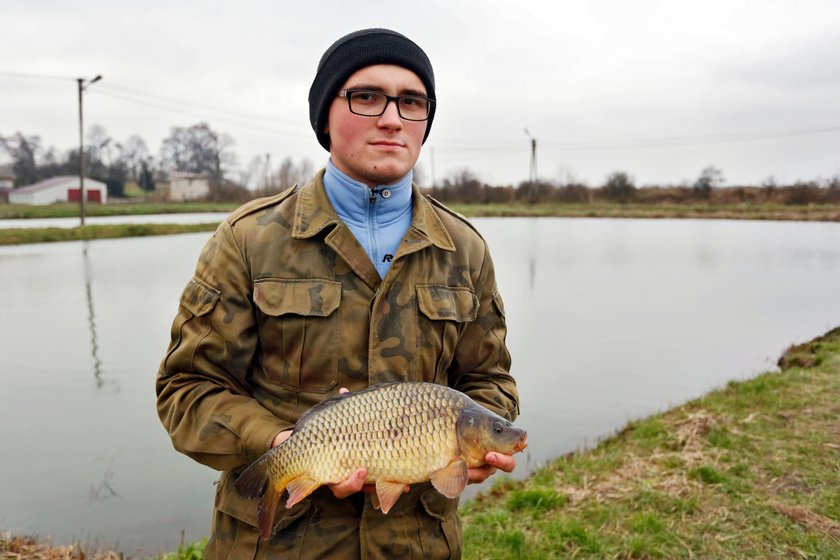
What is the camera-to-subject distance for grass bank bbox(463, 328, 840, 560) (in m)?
3.85

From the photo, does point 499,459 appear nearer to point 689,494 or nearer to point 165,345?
point 689,494

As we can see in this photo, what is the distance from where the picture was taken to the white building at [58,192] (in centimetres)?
5884

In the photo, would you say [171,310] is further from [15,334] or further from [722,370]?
[722,370]

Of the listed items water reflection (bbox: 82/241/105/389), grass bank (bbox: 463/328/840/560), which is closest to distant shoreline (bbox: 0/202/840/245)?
water reflection (bbox: 82/241/105/389)

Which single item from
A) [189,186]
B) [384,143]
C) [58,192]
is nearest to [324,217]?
[384,143]

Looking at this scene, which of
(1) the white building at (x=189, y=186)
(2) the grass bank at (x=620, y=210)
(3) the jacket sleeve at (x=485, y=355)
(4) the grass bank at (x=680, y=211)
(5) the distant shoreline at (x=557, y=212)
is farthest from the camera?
(1) the white building at (x=189, y=186)

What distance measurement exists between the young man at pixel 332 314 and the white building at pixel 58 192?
64767 mm

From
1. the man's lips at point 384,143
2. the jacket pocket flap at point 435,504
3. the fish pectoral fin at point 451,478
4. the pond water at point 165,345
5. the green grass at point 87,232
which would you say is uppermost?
the man's lips at point 384,143

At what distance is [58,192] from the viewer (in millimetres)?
60938

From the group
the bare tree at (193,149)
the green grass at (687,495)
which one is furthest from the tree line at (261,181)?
the green grass at (687,495)

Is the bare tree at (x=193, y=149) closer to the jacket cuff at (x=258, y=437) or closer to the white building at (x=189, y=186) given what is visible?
the white building at (x=189, y=186)

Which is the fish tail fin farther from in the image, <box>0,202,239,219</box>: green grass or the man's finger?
<box>0,202,239,219</box>: green grass

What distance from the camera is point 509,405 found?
87.5 inches

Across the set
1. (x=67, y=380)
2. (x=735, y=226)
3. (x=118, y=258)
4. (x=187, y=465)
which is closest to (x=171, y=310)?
(x=67, y=380)
